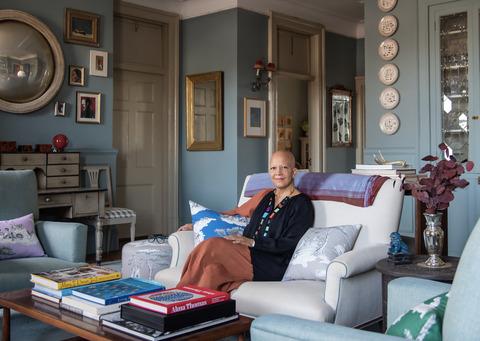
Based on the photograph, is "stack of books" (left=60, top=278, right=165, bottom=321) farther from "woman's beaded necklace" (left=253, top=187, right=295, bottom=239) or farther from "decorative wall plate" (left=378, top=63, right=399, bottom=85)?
"decorative wall plate" (left=378, top=63, right=399, bottom=85)

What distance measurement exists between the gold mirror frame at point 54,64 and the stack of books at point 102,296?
3100 millimetres

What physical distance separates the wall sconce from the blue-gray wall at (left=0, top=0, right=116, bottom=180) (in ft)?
5.40

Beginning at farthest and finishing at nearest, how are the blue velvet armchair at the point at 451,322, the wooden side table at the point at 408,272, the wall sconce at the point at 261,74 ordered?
the wall sconce at the point at 261,74
the wooden side table at the point at 408,272
the blue velvet armchair at the point at 451,322

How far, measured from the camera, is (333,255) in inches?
106

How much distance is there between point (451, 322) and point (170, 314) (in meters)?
0.94

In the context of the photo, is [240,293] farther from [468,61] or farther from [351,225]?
[468,61]

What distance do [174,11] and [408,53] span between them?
2765 millimetres

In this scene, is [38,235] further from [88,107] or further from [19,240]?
[88,107]

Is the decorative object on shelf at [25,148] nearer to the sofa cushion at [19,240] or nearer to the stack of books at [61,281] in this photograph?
the sofa cushion at [19,240]

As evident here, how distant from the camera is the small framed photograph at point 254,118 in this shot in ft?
20.7

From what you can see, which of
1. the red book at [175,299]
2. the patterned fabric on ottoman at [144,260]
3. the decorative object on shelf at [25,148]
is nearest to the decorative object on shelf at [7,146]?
the decorative object on shelf at [25,148]

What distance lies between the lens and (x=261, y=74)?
6488mm

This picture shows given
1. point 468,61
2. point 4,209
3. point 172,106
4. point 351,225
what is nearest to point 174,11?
point 172,106

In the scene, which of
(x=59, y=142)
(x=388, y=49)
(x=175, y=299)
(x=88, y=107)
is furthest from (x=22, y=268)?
(x=388, y=49)
